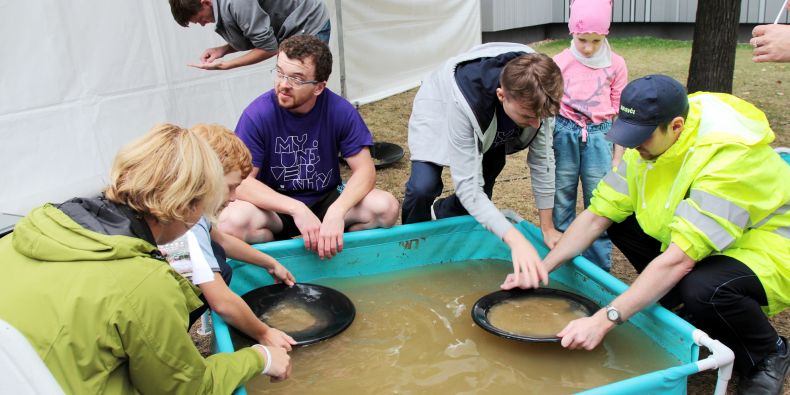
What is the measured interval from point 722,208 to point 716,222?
0.05 meters

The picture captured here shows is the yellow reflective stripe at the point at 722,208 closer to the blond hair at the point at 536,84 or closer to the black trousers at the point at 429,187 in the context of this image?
the blond hair at the point at 536,84

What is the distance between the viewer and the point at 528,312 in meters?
2.55

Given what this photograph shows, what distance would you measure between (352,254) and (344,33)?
4.14 m

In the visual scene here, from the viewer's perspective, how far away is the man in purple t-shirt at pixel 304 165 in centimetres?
288

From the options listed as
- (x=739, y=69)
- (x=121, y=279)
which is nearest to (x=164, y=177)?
(x=121, y=279)

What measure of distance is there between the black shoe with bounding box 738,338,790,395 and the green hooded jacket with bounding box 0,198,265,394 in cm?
184

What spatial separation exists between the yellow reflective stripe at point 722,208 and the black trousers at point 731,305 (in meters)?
0.17

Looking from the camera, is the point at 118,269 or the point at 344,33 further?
the point at 344,33

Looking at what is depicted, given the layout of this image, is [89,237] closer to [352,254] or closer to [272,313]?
[272,313]

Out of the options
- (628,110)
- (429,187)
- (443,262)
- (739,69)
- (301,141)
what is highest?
(628,110)

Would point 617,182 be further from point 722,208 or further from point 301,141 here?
point 301,141

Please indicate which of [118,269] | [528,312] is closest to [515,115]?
[528,312]

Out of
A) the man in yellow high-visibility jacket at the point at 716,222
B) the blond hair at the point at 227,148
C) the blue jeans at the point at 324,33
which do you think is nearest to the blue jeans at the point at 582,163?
the man in yellow high-visibility jacket at the point at 716,222

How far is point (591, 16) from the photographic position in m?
3.15
